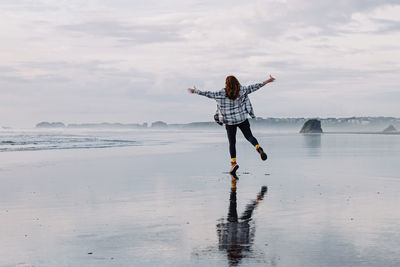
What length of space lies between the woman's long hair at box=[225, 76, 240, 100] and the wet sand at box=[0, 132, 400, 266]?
1798mm

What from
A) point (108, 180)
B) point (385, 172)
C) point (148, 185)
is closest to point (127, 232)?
point (148, 185)

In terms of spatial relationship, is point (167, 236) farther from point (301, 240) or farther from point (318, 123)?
point (318, 123)

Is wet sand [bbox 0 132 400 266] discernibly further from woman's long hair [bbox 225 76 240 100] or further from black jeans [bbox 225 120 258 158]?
woman's long hair [bbox 225 76 240 100]

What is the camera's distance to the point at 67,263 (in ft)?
15.7

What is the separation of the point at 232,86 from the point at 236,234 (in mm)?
6344

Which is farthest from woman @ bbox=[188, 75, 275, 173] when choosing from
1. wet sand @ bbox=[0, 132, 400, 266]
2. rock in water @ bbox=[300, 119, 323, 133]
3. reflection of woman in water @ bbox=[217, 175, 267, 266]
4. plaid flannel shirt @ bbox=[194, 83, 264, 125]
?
rock in water @ bbox=[300, 119, 323, 133]

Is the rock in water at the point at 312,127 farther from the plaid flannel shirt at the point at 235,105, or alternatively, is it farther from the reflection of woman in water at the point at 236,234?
the reflection of woman in water at the point at 236,234

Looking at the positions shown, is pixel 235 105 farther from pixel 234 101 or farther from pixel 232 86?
pixel 232 86

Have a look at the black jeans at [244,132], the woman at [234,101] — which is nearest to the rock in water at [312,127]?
the black jeans at [244,132]

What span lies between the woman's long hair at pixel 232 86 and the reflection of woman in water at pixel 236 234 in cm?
430

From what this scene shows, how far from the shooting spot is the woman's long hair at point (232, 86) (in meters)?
11.9

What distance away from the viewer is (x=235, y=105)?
40.0ft

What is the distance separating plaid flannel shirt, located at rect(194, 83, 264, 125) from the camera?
39.6 feet

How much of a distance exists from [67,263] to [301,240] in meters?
2.27
